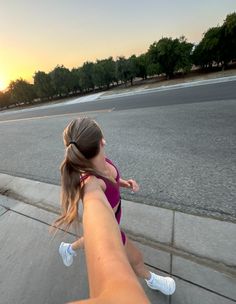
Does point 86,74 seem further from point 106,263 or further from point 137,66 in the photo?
point 106,263

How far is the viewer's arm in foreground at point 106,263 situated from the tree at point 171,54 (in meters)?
28.2

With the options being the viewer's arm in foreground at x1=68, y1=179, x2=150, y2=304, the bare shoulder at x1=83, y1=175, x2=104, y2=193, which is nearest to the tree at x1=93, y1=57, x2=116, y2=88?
the bare shoulder at x1=83, y1=175, x2=104, y2=193

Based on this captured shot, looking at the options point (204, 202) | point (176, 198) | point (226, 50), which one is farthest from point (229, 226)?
point (226, 50)

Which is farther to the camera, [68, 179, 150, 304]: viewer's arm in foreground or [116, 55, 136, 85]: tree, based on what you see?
[116, 55, 136, 85]: tree

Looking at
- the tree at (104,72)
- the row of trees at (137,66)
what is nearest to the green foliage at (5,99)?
the row of trees at (137,66)

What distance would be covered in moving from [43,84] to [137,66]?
48.7 ft

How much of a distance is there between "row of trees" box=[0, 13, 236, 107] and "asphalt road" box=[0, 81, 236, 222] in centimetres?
2067

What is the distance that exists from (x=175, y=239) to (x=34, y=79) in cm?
3830

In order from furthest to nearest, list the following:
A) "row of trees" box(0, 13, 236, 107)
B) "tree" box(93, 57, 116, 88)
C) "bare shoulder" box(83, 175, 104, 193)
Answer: "tree" box(93, 57, 116, 88) < "row of trees" box(0, 13, 236, 107) < "bare shoulder" box(83, 175, 104, 193)

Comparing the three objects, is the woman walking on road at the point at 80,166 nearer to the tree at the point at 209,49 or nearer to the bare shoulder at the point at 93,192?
the bare shoulder at the point at 93,192

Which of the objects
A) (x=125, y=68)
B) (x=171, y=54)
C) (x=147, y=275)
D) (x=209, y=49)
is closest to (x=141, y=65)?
(x=125, y=68)

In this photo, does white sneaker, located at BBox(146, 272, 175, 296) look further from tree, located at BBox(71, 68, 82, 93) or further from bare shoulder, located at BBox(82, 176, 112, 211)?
tree, located at BBox(71, 68, 82, 93)

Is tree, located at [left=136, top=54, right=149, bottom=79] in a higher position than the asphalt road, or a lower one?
lower

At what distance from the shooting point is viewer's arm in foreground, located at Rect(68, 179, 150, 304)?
611 millimetres
